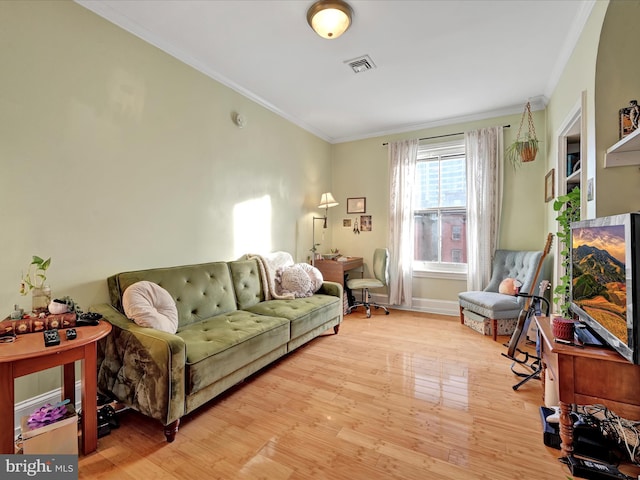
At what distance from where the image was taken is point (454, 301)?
4.28 meters

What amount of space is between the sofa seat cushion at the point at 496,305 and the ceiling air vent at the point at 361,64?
2.75 m

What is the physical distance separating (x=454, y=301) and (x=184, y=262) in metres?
3.56

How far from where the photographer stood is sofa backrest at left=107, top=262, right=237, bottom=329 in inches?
86.2

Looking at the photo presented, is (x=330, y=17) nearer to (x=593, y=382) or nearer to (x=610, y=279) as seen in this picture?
(x=610, y=279)

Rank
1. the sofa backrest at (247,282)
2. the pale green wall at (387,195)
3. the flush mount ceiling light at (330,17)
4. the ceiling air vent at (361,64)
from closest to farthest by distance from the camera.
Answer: the flush mount ceiling light at (330,17) → the ceiling air vent at (361,64) → the sofa backrest at (247,282) → the pale green wall at (387,195)

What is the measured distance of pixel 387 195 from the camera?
4691mm

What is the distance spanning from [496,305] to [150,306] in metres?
3.29

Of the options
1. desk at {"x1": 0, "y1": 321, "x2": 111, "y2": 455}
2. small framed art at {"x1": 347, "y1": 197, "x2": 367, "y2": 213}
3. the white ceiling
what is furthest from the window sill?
desk at {"x1": 0, "y1": 321, "x2": 111, "y2": 455}

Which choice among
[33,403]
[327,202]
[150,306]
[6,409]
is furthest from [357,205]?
[6,409]

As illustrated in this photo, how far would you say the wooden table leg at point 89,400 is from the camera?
1.59 m

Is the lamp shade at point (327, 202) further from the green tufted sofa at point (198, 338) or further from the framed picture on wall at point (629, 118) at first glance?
the framed picture on wall at point (629, 118)

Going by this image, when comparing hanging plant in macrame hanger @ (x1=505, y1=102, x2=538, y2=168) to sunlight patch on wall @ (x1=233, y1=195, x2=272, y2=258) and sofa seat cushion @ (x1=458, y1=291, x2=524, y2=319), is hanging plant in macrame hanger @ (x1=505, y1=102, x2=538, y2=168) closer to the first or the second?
sofa seat cushion @ (x1=458, y1=291, x2=524, y2=319)

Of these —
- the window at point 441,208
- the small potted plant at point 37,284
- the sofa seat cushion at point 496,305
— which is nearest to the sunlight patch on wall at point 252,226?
the small potted plant at point 37,284

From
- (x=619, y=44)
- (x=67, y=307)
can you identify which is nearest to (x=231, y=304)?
(x=67, y=307)
